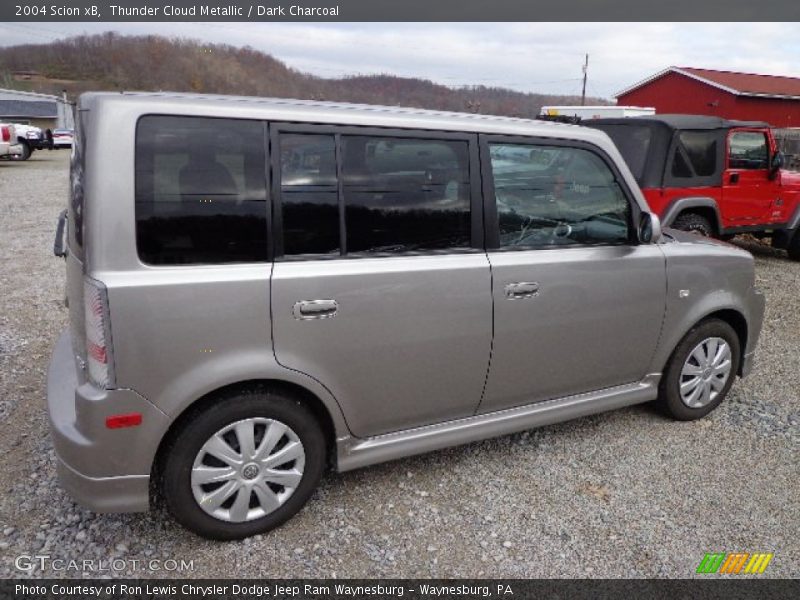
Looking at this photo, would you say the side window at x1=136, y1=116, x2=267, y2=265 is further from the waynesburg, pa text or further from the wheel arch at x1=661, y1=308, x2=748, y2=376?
the wheel arch at x1=661, y1=308, x2=748, y2=376

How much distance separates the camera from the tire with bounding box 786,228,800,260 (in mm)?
8578

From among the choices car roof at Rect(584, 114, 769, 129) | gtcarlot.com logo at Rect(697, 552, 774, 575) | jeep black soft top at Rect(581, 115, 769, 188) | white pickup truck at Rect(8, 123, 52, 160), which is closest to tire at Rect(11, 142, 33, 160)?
white pickup truck at Rect(8, 123, 52, 160)

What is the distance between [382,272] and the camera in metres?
2.50

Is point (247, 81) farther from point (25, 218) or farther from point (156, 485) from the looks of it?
point (156, 485)

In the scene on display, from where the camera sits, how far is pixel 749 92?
26.5 meters

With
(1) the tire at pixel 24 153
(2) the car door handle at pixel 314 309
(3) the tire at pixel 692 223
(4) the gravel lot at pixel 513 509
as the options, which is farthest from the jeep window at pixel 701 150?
(1) the tire at pixel 24 153

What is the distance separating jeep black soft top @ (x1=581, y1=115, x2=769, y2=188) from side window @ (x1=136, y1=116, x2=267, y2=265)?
18.4 ft

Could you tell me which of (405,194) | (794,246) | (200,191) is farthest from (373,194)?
(794,246)

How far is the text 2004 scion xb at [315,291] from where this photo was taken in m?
2.13

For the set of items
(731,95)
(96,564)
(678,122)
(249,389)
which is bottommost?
(96,564)

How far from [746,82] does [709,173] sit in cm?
2625

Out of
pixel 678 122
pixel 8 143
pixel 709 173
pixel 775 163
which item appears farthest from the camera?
pixel 8 143

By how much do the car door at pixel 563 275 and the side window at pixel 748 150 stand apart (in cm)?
526

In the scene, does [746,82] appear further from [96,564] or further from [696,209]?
[96,564]
